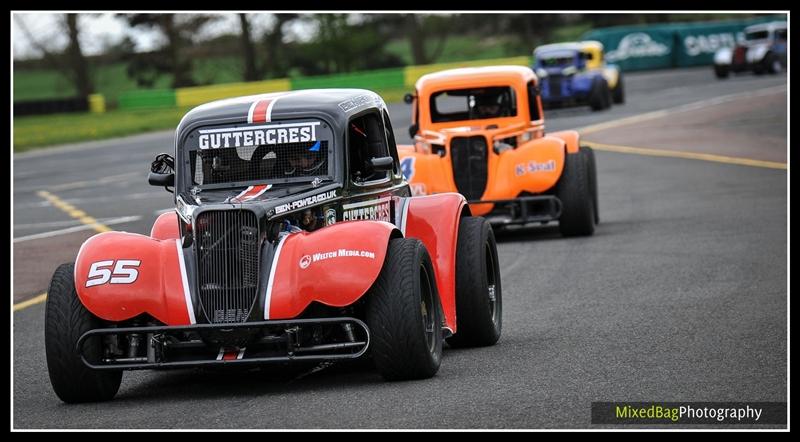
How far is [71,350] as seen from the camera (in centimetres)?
774

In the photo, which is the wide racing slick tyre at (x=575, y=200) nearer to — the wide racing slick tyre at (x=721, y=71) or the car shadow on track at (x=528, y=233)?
the car shadow on track at (x=528, y=233)

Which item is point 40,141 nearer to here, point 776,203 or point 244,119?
point 776,203

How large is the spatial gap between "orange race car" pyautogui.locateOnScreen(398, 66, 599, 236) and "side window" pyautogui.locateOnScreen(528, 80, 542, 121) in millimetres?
12

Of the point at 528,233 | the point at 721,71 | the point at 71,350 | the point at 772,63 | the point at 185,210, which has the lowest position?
the point at 528,233

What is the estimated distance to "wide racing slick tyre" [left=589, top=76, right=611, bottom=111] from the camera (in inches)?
1564

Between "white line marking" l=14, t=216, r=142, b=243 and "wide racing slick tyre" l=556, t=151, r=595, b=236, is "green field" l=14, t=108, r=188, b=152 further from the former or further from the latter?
"wide racing slick tyre" l=556, t=151, r=595, b=236

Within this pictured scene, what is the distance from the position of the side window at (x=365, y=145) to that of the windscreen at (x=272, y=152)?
0.21 m

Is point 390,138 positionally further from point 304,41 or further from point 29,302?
point 304,41

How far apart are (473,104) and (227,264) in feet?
31.1

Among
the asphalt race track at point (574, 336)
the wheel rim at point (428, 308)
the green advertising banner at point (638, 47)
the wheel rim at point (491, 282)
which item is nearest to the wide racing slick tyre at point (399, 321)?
the asphalt race track at point (574, 336)

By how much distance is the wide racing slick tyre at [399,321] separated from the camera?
7.65 meters

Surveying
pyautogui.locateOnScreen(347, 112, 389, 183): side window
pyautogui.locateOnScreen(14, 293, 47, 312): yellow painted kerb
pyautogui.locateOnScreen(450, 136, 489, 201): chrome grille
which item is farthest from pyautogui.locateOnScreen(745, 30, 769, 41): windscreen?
pyautogui.locateOnScreen(347, 112, 389, 183): side window

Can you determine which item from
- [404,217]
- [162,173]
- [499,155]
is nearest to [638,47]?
[499,155]
